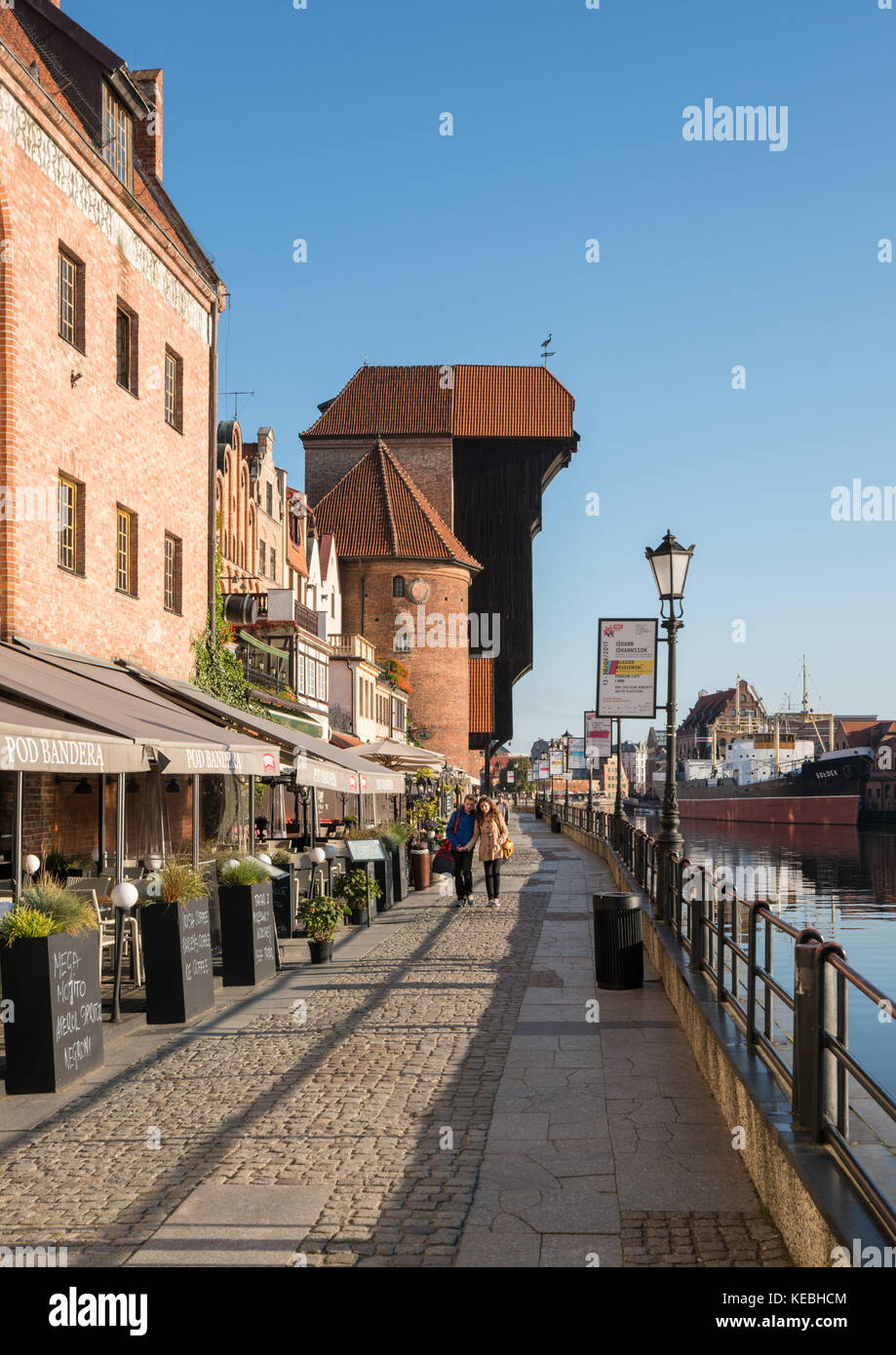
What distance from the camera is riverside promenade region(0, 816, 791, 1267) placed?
5.30 meters

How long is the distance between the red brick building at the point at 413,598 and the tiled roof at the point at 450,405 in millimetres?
8171

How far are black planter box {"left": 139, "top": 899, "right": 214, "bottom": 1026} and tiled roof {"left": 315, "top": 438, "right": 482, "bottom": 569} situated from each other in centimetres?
5966

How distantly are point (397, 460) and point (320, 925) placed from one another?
65.9m

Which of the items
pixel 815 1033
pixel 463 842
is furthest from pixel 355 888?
pixel 815 1033

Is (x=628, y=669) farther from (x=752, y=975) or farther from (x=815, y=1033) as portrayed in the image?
(x=815, y=1033)

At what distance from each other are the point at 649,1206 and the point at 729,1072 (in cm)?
144

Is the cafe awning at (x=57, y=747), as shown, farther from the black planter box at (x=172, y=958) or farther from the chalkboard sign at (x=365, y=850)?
the chalkboard sign at (x=365, y=850)

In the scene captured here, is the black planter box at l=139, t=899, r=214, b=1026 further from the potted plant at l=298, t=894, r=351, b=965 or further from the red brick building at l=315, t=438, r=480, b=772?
the red brick building at l=315, t=438, r=480, b=772

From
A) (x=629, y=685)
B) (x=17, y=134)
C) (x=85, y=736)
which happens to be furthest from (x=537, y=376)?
(x=85, y=736)

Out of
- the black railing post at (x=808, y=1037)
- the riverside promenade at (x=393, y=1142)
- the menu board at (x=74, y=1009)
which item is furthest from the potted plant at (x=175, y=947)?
the black railing post at (x=808, y=1037)

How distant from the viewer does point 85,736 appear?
10.1 meters

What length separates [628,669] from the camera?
22.6 metres

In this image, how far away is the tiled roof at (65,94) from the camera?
17.9 m
